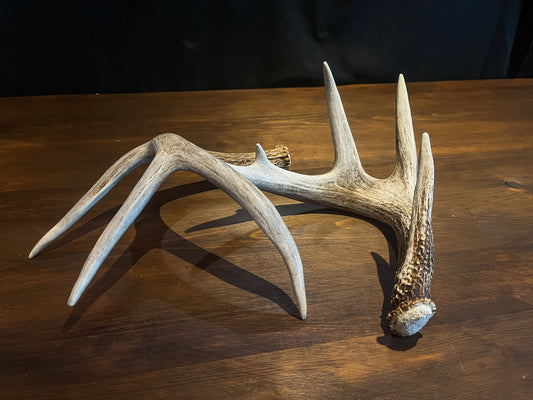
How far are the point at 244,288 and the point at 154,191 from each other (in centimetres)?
28

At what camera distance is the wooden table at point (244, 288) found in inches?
31.9

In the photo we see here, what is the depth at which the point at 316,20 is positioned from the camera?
214cm

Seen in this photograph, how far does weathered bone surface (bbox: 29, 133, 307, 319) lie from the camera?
891 mm

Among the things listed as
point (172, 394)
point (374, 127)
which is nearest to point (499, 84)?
point (374, 127)

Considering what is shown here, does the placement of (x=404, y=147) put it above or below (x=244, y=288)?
above

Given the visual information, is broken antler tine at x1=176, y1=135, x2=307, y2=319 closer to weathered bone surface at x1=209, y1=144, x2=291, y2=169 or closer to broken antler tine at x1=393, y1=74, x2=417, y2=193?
weathered bone surface at x1=209, y1=144, x2=291, y2=169

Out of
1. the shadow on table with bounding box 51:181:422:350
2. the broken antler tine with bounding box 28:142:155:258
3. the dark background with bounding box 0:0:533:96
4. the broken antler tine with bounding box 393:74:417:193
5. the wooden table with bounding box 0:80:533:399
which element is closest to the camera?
the wooden table with bounding box 0:80:533:399

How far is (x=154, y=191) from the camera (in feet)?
3.31

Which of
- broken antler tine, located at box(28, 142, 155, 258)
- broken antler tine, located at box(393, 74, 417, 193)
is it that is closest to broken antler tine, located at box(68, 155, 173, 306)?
broken antler tine, located at box(28, 142, 155, 258)

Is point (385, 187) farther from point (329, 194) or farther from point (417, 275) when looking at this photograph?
point (417, 275)

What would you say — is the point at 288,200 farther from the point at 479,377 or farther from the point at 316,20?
the point at 316,20

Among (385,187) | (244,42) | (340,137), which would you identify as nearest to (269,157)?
(340,137)

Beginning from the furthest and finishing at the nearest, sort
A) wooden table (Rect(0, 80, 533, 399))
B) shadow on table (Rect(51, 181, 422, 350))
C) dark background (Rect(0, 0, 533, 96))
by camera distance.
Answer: dark background (Rect(0, 0, 533, 96)), shadow on table (Rect(51, 181, 422, 350)), wooden table (Rect(0, 80, 533, 399))

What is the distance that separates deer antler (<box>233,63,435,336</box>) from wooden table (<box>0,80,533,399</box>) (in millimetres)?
65
